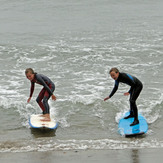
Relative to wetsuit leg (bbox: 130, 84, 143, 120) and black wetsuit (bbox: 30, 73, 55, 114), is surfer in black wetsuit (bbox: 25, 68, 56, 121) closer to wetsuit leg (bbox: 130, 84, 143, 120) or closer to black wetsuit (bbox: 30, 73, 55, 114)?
black wetsuit (bbox: 30, 73, 55, 114)

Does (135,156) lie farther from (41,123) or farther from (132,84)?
(41,123)

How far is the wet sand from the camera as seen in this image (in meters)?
5.87

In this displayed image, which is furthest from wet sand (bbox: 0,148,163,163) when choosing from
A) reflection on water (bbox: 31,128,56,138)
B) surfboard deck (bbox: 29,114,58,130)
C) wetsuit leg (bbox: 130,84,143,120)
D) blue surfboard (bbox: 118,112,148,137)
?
wetsuit leg (bbox: 130,84,143,120)

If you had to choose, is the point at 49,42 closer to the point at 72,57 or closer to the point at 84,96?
the point at 72,57

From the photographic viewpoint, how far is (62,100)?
10.6 m

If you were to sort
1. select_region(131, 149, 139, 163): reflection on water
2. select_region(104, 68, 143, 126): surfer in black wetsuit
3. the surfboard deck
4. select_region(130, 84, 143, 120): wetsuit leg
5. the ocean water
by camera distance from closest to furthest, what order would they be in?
select_region(131, 149, 139, 163): reflection on water → select_region(104, 68, 143, 126): surfer in black wetsuit → the ocean water → select_region(130, 84, 143, 120): wetsuit leg → the surfboard deck

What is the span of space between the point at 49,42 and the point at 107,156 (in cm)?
1480

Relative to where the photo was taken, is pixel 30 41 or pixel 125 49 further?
pixel 30 41

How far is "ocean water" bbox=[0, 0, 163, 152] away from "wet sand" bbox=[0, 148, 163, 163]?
30 cm

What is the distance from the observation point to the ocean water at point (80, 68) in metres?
7.62

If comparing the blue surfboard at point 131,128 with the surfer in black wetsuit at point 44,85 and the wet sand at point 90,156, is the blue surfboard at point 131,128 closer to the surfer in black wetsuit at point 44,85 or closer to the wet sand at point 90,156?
the wet sand at point 90,156

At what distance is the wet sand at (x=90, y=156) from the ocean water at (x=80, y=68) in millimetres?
303

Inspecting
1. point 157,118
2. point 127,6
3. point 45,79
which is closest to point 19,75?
point 45,79

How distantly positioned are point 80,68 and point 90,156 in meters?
8.87
